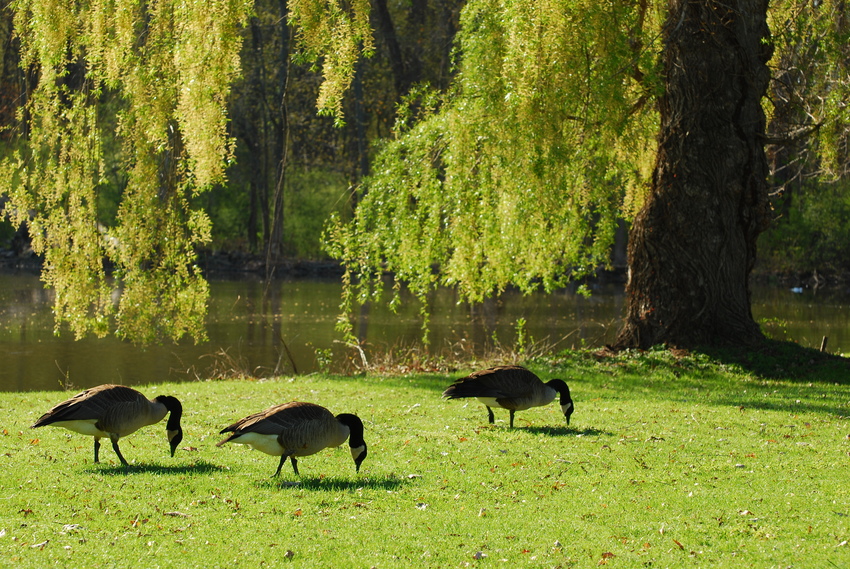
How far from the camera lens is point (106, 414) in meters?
7.76

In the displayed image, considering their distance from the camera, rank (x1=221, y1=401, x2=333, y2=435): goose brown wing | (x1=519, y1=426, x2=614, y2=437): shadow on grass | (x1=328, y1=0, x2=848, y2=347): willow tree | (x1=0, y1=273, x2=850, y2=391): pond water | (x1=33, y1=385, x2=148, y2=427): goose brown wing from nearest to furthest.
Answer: (x1=221, y1=401, x2=333, y2=435): goose brown wing → (x1=33, y1=385, x2=148, y2=427): goose brown wing → (x1=519, y1=426, x2=614, y2=437): shadow on grass → (x1=328, y1=0, x2=848, y2=347): willow tree → (x1=0, y1=273, x2=850, y2=391): pond water

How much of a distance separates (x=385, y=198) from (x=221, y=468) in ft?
31.9

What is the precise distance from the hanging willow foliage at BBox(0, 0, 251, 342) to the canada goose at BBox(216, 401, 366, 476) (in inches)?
202

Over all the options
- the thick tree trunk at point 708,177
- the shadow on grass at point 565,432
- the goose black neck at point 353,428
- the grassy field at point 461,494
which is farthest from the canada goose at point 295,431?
the thick tree trunk at point 708,177

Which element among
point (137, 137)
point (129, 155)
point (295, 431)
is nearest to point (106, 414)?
point (295, 431)

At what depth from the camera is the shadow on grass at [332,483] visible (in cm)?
759

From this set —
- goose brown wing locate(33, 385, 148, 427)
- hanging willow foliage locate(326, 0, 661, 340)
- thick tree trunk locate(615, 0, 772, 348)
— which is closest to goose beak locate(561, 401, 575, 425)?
hanging willow foliage locate(326, 0, 661, 340)

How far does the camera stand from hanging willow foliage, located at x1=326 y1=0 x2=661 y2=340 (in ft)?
43.7

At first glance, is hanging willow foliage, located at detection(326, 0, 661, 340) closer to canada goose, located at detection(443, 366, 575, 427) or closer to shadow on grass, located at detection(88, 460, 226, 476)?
canada goose, located at detection(443, 366, 575, 427)

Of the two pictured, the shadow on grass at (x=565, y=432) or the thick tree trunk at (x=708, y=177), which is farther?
the thick tree trunk at (x=708, y=177)

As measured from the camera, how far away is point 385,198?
17.3 metres

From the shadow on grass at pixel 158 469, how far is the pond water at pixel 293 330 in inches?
364

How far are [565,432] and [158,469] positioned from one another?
15.0ft

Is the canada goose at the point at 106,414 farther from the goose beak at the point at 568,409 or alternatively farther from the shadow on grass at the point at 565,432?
the goose beak at the point at 568,409
